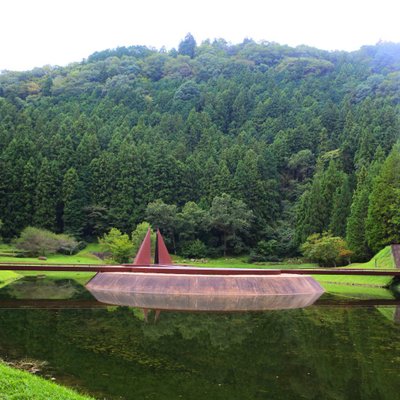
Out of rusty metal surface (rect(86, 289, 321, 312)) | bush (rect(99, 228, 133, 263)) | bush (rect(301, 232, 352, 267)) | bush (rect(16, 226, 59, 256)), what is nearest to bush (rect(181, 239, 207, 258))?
bush (rect(99, 228, 133, 263))

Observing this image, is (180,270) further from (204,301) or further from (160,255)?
(160,255)

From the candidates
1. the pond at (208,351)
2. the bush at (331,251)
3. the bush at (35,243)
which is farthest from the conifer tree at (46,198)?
the pond at (208,351)

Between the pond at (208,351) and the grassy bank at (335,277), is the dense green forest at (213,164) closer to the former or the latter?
the grassy bank at (335,277)

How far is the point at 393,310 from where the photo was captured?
2677 cm

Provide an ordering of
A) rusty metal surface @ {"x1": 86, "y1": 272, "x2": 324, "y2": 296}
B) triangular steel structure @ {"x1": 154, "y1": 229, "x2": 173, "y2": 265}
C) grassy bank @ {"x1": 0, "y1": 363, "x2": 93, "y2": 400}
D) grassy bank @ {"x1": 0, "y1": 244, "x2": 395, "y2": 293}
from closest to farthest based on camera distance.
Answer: grassy bank @ {"x1": 0, "y1": 363, "x2": 93, "y2": 400}, rusty metal surface @ {"x1": 86, "y1": 272, "x2": 324, "y2": 296}, grassy bank @ {"x1": 0, "y1": 244, "x2": 395, "y2": 293}, triangular steel structure @ {"x1": 154, "y1": 229, "x2": 173, "y2": 265}

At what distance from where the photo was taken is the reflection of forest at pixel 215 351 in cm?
1283

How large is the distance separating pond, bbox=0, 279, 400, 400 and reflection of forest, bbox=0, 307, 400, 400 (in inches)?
1.1

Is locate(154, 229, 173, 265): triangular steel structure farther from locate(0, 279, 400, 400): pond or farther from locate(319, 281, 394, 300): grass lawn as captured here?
locate(0, 279, 400, 400): pond

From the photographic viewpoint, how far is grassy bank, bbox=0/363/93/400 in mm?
9016

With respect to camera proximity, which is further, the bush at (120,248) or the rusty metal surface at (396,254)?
the bush at (120,248)

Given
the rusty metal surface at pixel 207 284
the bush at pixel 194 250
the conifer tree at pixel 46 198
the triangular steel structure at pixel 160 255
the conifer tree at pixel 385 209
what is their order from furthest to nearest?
the conifer tree at pixel 46 198 → the bush at pixel 194 250 → the conifer tree at pixel 385 209 → the triangular steel structure at pixel 160 255 → the rusty metal surface at pixel 207 284

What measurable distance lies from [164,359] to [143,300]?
40.2ft

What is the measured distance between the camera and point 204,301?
89.1 feet

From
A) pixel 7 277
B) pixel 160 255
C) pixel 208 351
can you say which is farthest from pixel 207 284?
pixel 7 277
